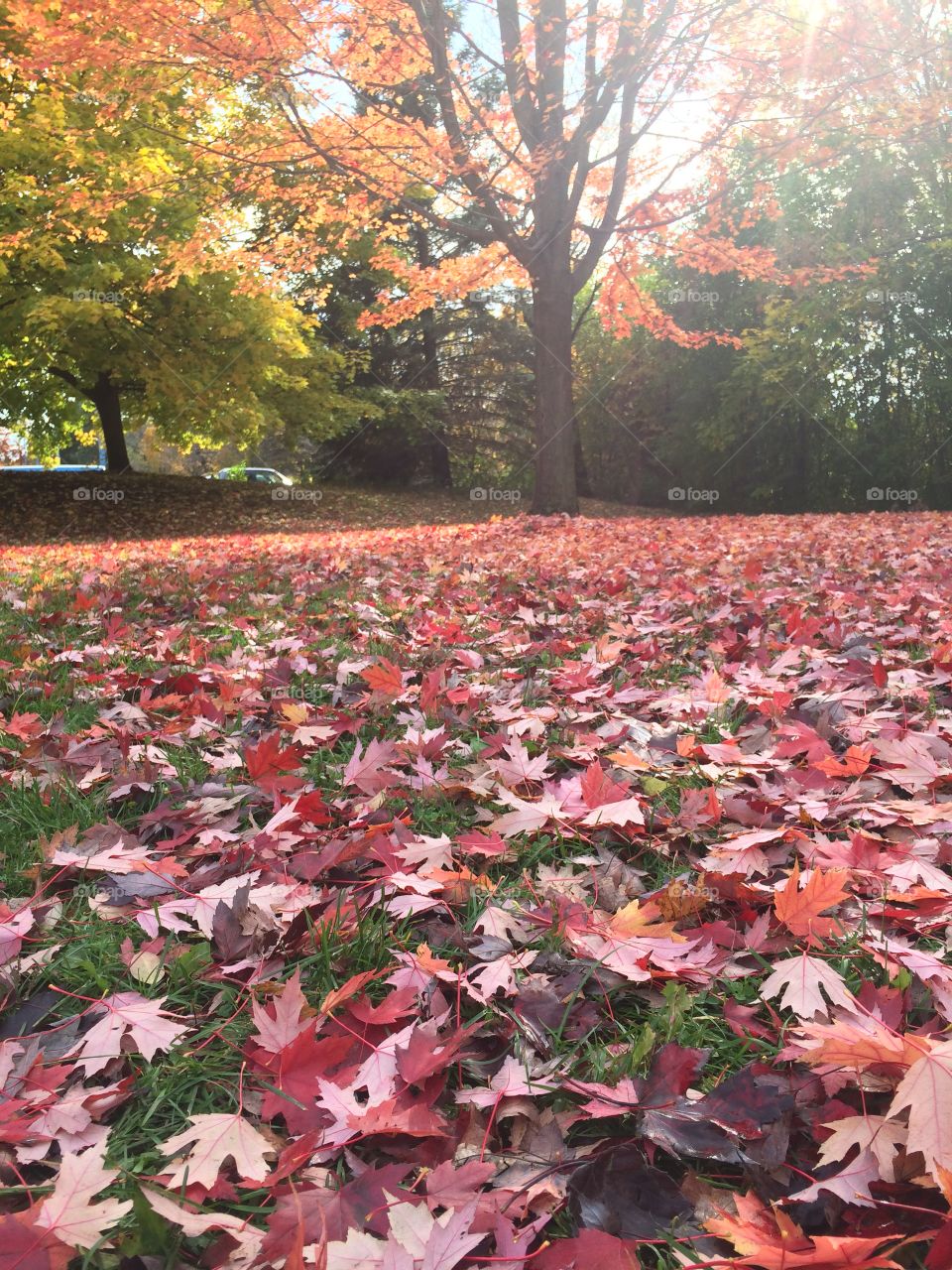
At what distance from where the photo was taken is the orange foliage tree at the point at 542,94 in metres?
9.27

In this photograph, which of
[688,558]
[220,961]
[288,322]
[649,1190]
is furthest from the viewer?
[288,322]

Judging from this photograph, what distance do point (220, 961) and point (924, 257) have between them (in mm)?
19025

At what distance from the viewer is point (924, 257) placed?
1614 centimetres

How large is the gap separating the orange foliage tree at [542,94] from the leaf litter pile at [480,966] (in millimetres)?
9296

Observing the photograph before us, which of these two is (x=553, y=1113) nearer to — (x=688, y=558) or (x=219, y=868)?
(x=219, y=868)

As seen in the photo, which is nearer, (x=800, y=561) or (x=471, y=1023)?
(x=471, y=1023)

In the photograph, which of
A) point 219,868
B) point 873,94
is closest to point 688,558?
point 219,868
